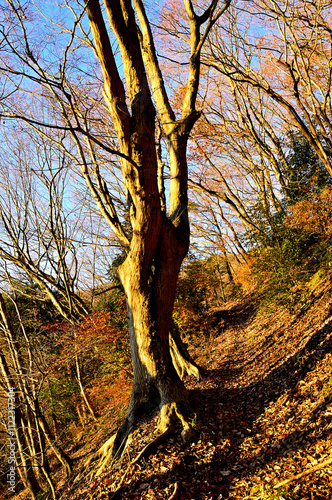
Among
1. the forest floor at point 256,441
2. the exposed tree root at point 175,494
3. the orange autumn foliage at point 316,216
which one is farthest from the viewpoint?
the orange autumn foliage at point 316,216

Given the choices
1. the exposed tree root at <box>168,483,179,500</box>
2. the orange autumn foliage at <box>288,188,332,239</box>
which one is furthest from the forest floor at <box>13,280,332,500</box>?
the orange autumn foliage at <box>288,188,332,239</box>

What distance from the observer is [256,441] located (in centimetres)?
323

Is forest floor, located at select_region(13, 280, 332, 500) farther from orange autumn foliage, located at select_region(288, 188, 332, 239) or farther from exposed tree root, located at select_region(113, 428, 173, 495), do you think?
orange autumn foliage, located at select_region(288, 188, 332, 239)

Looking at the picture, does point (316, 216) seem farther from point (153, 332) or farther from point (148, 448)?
point (148, 448)

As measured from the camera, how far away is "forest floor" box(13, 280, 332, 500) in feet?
8.04

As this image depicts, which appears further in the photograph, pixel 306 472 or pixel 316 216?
pixel 316 216

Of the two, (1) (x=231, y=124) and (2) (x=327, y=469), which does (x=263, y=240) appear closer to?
(2) (x=327, y=469)

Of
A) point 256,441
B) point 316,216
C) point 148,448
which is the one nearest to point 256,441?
point 256,441

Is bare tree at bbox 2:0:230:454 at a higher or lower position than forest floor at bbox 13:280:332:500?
higher

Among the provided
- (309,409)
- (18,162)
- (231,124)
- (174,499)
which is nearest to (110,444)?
(174,499)

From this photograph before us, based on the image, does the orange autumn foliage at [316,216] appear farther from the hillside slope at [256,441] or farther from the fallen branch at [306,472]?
the fallen branch at [306,472]

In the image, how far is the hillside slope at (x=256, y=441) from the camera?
97.1 inches

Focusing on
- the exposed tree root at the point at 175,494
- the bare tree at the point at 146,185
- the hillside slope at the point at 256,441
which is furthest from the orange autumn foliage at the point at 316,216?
the exposed tree root at the point at 175,494

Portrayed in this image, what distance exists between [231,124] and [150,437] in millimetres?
9944
